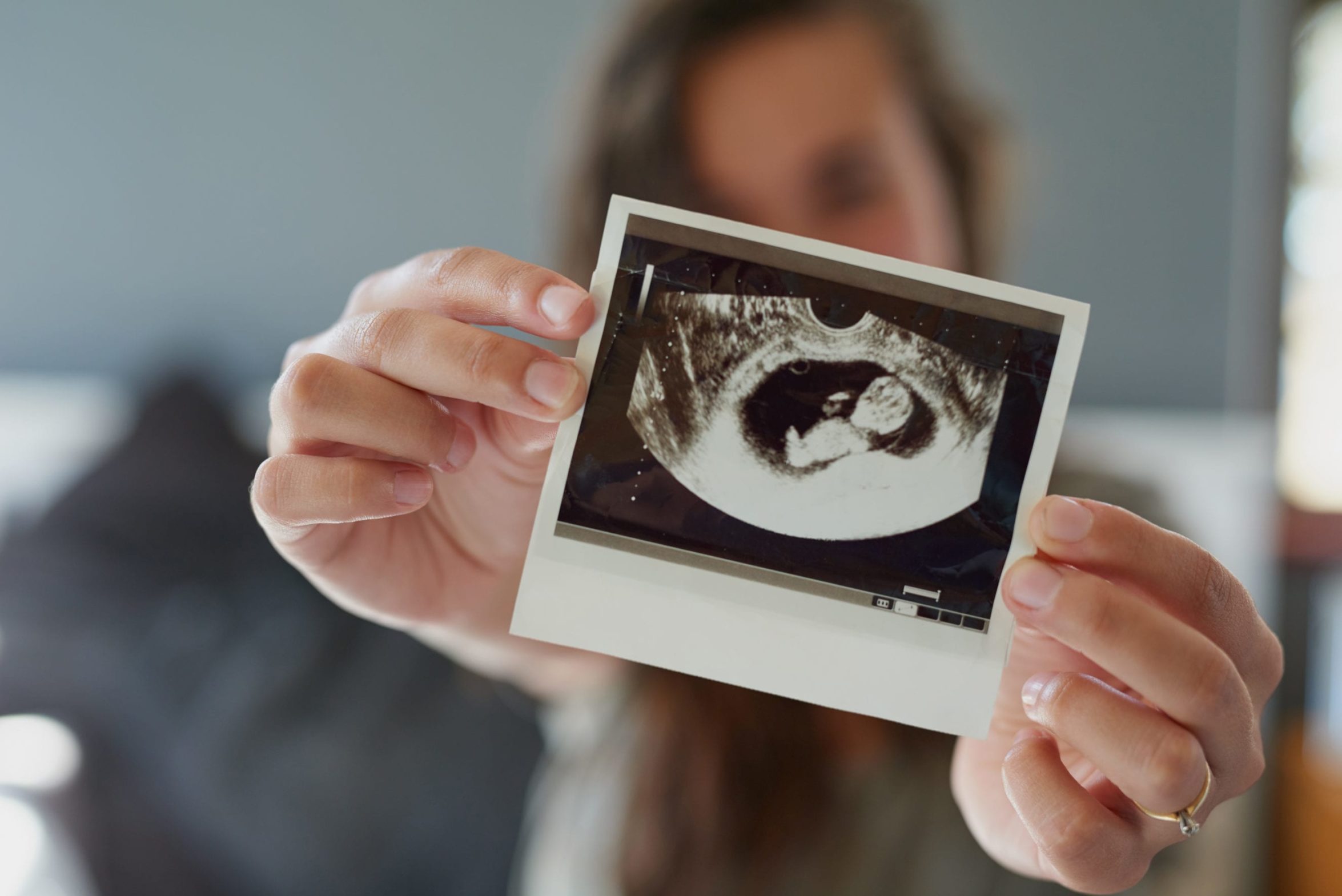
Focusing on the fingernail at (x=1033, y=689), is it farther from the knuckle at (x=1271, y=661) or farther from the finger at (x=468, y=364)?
the finger at (x=468, y=364)

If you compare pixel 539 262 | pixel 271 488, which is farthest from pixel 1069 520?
pixel 539 262

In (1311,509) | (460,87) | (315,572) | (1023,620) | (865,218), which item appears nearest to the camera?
(1023,620)

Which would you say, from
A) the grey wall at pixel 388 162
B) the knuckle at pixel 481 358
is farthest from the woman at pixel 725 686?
the grey wall at pixel 388 162

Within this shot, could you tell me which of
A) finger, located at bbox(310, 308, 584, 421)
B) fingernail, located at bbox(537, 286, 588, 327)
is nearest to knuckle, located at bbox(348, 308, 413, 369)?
finger, located at bbox(310, 308, 584, 421)

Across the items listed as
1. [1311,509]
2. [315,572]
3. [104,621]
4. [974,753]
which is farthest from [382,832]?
[1311,509]

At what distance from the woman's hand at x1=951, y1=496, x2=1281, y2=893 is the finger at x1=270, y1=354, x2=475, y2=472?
421 millimetres

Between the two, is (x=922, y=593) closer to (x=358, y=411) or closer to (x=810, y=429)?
(x=810, y=429)

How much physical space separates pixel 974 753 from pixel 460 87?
62.0 inches

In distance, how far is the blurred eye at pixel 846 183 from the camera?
4.25ft

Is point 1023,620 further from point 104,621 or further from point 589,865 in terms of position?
point 104,621

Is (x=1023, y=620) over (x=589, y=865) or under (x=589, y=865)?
over

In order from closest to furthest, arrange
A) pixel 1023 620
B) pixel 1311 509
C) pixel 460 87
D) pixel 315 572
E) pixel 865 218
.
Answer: pixel 1023 620
pixel 315 572
pixel 865 218
pixel 1311 509
pixel 460 87

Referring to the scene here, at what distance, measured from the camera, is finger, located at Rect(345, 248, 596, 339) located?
558 millimetres

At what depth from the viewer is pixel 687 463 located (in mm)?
602
